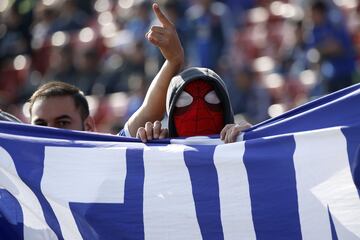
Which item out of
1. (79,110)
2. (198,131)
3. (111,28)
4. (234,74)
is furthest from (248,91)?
(198,131)

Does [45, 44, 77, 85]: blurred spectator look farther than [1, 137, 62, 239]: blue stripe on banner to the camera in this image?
Yes

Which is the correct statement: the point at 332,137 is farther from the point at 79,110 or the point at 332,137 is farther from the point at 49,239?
the point at 79,110

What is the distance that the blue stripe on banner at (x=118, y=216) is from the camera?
12.4 ft

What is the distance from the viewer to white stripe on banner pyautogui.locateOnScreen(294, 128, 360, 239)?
11.7ft

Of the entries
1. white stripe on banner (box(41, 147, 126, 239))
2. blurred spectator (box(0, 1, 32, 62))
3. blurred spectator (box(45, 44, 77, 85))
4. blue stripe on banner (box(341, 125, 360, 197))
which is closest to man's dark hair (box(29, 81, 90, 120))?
white stripe on banner (box(41, 147, 126, 239))

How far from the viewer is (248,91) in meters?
8.75

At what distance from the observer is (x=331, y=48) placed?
8.37 metres

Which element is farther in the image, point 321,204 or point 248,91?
point 248,91

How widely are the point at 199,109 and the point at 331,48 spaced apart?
4557 mm

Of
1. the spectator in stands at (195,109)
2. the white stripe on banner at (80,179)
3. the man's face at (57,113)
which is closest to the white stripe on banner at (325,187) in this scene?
the spectator in stands at (195,109)

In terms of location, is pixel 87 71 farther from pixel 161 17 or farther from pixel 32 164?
pixel 32 164

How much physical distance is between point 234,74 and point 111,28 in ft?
9.56

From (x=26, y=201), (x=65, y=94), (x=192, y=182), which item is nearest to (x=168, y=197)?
(x=192, y=182)

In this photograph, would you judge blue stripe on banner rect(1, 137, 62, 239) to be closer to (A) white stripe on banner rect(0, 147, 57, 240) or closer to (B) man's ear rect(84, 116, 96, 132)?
(A) white stripe on banner rect(0, 147, 57, 240)
